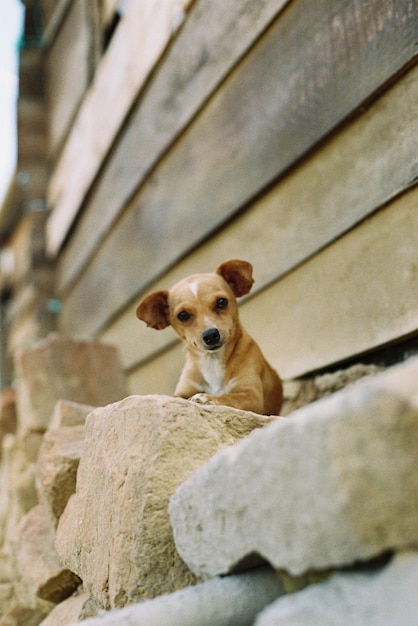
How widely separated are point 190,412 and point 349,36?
1.51m

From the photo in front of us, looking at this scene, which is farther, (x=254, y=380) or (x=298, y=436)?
(x=254, y=380)

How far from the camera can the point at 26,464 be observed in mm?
3213

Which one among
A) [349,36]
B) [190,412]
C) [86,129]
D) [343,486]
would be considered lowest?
[343,486]

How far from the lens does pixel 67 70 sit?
5738 mm

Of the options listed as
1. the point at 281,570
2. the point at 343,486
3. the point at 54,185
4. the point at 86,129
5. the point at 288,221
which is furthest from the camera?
the point at 54,185

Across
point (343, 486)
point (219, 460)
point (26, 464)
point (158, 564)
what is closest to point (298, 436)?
point (343, 486)

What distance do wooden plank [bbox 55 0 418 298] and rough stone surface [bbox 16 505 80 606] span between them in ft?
5.34

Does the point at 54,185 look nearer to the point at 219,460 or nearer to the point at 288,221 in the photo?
the point at 288,221

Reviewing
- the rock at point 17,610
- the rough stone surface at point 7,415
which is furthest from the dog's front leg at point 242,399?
the rough stone surface at point 7,415

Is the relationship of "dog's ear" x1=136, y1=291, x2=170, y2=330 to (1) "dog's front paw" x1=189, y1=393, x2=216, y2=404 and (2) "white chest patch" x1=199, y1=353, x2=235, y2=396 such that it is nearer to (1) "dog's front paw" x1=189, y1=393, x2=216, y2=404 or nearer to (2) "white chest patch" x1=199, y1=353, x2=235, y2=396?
(2) "white chest patch" x1=199, y1=353, x2=235, y2=396

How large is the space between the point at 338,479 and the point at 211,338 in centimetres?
144

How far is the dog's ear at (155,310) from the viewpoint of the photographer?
2.50 metres

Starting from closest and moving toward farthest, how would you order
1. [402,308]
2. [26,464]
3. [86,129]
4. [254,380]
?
[402,308], [254,380], [26,464], [86,129]

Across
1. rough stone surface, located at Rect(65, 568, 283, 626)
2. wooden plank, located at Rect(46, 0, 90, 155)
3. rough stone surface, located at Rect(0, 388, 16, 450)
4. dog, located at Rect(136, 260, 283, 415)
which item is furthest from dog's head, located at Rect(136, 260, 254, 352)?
wooden plank, located at Rect(46, 0, 90, 155)
